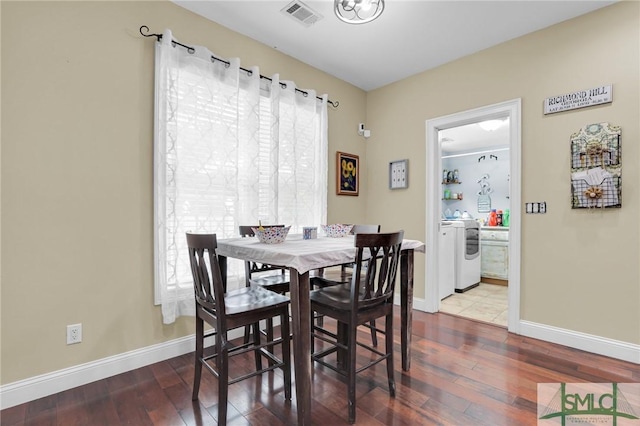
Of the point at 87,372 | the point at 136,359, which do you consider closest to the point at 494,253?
the point at 136,359

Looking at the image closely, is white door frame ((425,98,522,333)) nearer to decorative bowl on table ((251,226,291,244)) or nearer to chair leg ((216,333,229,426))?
decorative bowl on table ((251,226,291,244))

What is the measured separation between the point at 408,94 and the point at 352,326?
2852 mm

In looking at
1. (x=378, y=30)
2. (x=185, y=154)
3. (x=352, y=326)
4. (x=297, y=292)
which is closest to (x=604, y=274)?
(x=352, y=326)

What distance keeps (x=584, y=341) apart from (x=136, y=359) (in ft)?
10.9

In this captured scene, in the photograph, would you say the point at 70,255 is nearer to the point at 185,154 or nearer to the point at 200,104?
the point at 185,154

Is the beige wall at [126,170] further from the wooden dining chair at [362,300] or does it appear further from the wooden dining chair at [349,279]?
the wooden dining chair at [362,300]

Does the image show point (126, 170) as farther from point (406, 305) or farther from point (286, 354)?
point (406, 305)

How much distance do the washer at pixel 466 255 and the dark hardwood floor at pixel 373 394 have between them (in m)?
1.81

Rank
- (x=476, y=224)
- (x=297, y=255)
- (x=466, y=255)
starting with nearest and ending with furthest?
(x=297, y=255), (x=466, y=255), (x=476, y=224)

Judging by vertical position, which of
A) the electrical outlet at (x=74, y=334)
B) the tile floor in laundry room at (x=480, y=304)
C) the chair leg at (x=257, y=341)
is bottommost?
the tile floor in laundry room at (x=480, y=304)

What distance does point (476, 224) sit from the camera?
4.65 metres

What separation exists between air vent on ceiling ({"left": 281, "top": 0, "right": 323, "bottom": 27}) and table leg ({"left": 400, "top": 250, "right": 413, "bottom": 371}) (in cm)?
193

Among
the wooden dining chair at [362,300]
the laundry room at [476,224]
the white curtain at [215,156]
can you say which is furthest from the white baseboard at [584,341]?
the white curtain at [215,156]

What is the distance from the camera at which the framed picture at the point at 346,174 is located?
3.56m
